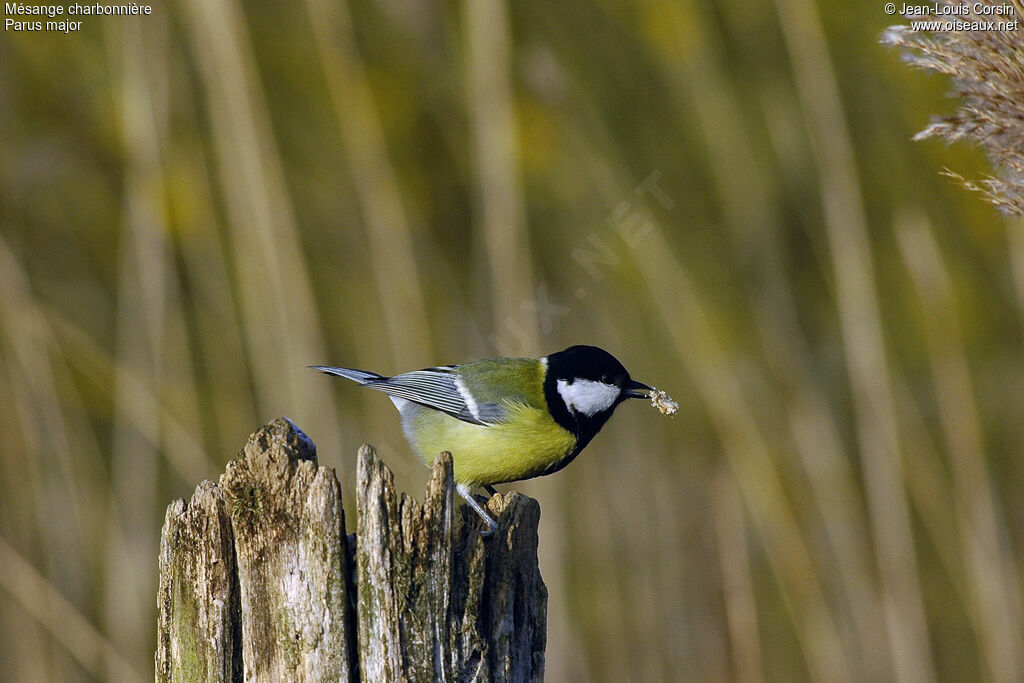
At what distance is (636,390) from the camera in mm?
2303

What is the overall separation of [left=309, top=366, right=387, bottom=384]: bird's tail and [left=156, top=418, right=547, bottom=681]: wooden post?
33.8 inches

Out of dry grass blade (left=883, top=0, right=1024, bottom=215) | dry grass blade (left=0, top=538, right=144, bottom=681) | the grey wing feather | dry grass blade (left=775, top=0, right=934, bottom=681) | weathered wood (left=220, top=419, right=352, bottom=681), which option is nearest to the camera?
weathered wood (left=220, top=419, right=352, bottom=681)

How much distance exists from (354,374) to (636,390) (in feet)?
2.22

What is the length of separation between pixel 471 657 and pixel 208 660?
12.7 inches

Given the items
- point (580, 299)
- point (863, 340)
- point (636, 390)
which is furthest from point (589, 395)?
point (863, 340)

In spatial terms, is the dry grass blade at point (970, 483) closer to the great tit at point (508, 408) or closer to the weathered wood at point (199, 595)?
the great tit at point (508, 408)

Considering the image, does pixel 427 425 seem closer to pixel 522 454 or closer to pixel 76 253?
pixel 522 454

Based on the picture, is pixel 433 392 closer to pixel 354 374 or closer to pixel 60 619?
pixel 354 374

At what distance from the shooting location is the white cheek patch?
2.27m

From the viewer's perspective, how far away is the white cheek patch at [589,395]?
7.43 feet

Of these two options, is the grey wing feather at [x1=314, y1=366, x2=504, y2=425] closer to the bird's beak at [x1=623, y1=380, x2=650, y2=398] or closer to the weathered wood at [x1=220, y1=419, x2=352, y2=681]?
the bird's beak at [x1=623, y1=380, x2=650, y2=398]

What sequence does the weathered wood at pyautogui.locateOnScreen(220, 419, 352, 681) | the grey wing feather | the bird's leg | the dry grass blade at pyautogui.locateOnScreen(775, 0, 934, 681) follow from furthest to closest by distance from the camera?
1. the dry grass blade at pyautogui.locateOnScreen(775, 0, 934, 681)
2. the grey wing feather
3. the bird's leg
4. the weathered wood at pyautogui.locateOnScreen(220, 419, 352, 681)

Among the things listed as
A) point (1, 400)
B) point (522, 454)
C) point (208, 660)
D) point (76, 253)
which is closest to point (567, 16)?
point (522, 454)

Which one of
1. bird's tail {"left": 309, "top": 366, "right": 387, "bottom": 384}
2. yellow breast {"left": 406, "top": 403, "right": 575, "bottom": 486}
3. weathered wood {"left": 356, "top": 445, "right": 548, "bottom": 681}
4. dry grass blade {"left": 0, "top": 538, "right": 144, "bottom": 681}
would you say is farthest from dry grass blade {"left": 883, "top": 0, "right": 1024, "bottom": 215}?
dry grass blade {"left": 0, "top": 538, "right": 144, "bottom": 681}
